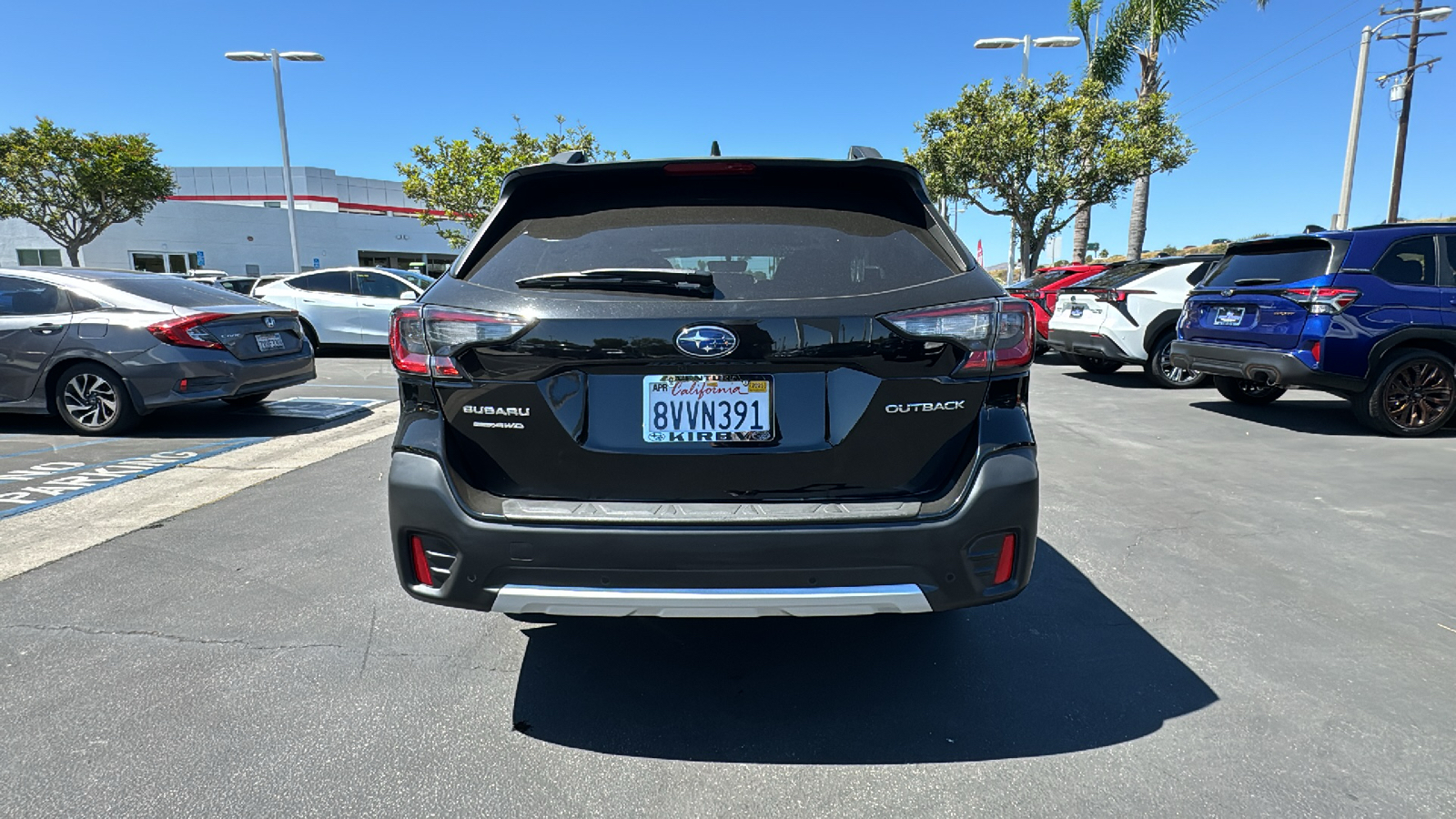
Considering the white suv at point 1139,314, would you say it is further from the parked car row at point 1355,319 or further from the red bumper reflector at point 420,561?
the red bumper reflector at point 420,561

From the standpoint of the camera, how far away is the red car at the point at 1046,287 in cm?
1115

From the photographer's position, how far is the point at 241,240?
41594 mm

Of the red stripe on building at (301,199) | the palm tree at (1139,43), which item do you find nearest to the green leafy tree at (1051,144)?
the palm tree at (1139,43)

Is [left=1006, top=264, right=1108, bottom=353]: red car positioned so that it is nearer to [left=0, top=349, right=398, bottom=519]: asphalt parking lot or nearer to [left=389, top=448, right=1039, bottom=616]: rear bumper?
[left=389, top=448, right=1039, bottom=616]: rear bumper

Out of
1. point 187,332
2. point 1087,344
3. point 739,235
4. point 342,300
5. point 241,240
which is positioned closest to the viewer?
point 739,235

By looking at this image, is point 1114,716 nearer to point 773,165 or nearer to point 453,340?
point 773,165

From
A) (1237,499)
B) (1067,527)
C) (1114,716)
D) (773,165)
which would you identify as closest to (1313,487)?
(1237,499)

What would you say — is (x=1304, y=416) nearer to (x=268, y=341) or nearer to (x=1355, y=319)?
(x=1355, y=319)

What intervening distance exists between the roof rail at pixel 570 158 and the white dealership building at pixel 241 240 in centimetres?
3979

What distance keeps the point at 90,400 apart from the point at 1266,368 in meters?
10.5

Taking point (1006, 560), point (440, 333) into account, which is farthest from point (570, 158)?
point (1006, 560)

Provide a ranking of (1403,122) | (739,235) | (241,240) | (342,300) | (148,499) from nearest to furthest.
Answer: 1. (739,235)
2. (148,499)
3. (342,300)
4. (1403,122)
5. (241,240)

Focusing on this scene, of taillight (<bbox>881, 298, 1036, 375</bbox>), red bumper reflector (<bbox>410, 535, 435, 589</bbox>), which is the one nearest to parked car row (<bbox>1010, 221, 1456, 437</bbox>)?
taillight (<bbox>881, 298, 1036, 375</bbox>)

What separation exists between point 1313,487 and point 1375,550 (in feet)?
4.37
